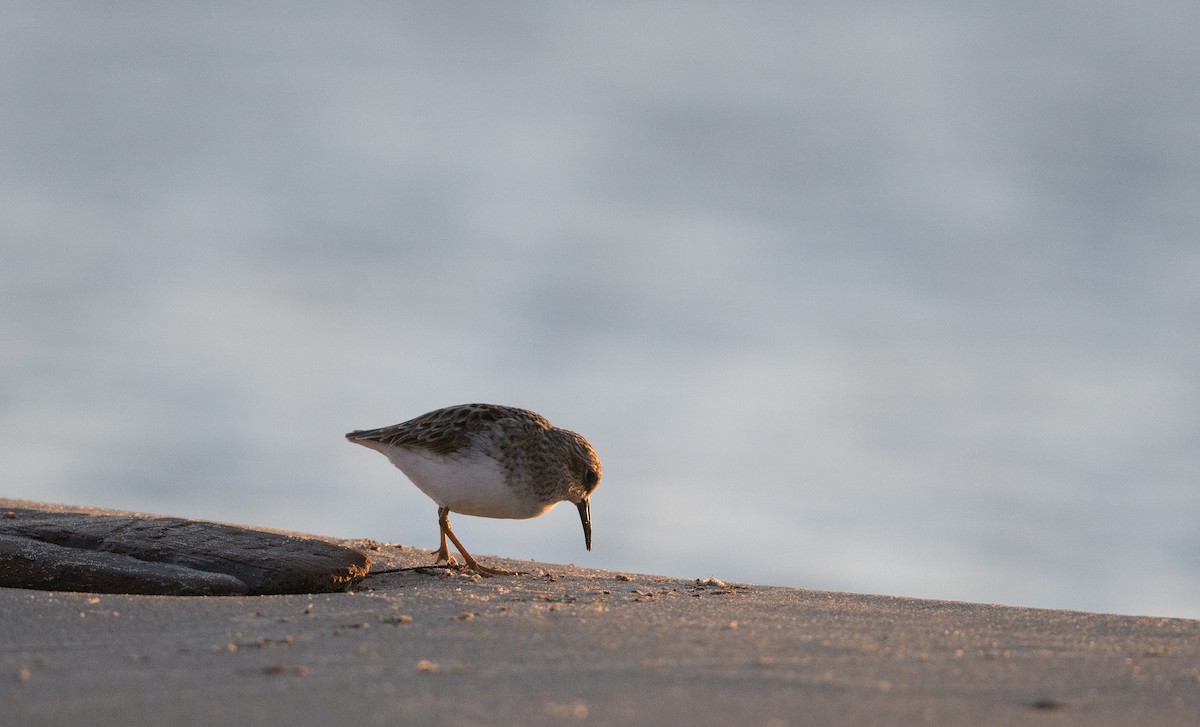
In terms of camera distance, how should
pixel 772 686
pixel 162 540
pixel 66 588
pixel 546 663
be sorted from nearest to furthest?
pixel 772 686 → pixel 546 663 → pixel 66 588 → pixel 162 540

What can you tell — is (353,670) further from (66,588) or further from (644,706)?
(66,588)

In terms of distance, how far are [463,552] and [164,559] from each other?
2.25 metres

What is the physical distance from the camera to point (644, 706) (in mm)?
3795

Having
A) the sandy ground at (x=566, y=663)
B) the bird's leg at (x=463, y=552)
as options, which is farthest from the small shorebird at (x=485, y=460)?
the sandy ground at (x=566, y=663)

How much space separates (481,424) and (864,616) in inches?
148

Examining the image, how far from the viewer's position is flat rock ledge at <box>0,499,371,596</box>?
23.2 ft

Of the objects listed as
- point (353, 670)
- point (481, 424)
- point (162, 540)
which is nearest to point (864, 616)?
point (353, 670)

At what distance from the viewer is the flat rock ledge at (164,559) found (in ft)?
23.2

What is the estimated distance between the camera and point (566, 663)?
14.4 feet

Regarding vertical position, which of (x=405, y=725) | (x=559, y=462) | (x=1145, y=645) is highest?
(x=559, y=462)

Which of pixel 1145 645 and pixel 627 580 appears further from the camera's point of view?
pixel 627 580

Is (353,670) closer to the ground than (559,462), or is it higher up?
closer to the ground

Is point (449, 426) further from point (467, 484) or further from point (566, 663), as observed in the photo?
point (566, 663)

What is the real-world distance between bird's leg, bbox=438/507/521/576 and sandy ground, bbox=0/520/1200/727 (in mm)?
1810
